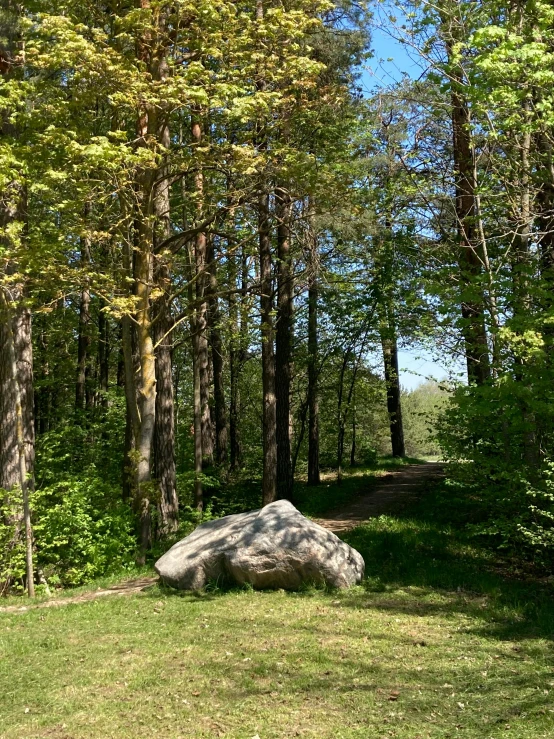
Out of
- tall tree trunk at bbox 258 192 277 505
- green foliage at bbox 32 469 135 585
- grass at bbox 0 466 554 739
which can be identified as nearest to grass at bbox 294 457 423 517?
tall tree trunk at bbox 258 192 277 505

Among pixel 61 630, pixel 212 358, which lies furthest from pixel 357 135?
pixel 61 630

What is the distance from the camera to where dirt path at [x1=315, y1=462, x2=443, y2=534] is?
12859 millimetres

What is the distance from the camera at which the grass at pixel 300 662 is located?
478 centimetres

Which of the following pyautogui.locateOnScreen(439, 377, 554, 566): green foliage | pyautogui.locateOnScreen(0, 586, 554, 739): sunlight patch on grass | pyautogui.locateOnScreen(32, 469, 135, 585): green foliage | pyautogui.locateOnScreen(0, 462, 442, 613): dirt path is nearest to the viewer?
pyautogui.locateOnScreen(0, 586, 554, 739): sunlight patch on grass

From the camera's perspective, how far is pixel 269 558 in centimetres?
831

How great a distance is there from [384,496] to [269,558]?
309 inches

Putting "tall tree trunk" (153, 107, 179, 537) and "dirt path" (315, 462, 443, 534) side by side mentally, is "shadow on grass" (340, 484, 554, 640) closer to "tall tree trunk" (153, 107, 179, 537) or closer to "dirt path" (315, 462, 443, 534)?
"dirt path" (315, 462, 443, 534)

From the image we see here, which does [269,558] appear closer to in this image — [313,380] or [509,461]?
[509,461]

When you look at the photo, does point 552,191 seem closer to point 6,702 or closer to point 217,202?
point 217,202

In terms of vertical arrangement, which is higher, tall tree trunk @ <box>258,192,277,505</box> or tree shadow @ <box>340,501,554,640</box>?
tall tree trunk @ <box>258,192,277,505</box>

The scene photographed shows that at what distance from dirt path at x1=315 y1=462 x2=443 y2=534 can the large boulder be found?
2.89m

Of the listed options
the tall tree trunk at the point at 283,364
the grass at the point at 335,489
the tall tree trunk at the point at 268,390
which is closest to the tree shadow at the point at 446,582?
the tall tree trunk at the point at 268,390

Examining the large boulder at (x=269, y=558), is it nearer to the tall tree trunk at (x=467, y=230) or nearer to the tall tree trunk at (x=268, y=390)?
the tall tree trunk at (x=467, y=230)

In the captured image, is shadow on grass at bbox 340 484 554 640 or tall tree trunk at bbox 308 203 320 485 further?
tall tree trunk at bbox 308 203 320 485
